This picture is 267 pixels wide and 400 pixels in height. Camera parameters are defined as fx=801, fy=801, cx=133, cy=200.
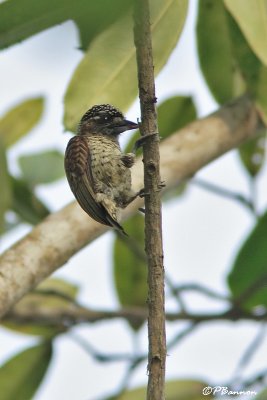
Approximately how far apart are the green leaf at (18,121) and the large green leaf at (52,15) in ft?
6.17

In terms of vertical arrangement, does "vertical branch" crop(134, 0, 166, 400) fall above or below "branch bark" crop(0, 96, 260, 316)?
below

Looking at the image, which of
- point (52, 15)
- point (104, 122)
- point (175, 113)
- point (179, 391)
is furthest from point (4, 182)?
point (52, 15)

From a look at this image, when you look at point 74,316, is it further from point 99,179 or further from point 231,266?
point 99,179

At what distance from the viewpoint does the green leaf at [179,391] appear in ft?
13.5

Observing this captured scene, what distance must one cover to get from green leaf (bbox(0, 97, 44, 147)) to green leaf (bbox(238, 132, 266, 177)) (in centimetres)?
134

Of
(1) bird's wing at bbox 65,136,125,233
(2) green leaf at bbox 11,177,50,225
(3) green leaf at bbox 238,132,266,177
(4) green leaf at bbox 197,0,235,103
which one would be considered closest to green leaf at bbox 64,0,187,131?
(1) bird's wing at bbox 65,136,125,233

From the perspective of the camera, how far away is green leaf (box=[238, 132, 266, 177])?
15.5 ft

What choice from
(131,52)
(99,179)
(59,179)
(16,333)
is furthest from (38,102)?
(131,52)

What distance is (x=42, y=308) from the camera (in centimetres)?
459

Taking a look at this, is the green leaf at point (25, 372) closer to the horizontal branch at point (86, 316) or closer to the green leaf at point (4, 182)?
the horizontal branch at point (86, 316)

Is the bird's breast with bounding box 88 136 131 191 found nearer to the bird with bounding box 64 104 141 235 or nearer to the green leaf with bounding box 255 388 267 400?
the bird with bounding box 64 104 141 235

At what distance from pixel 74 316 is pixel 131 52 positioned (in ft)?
6.11

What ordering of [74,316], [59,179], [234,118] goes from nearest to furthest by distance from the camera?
[234,118] → [74,316] → [59,179]

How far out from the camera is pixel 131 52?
3.02 metres
